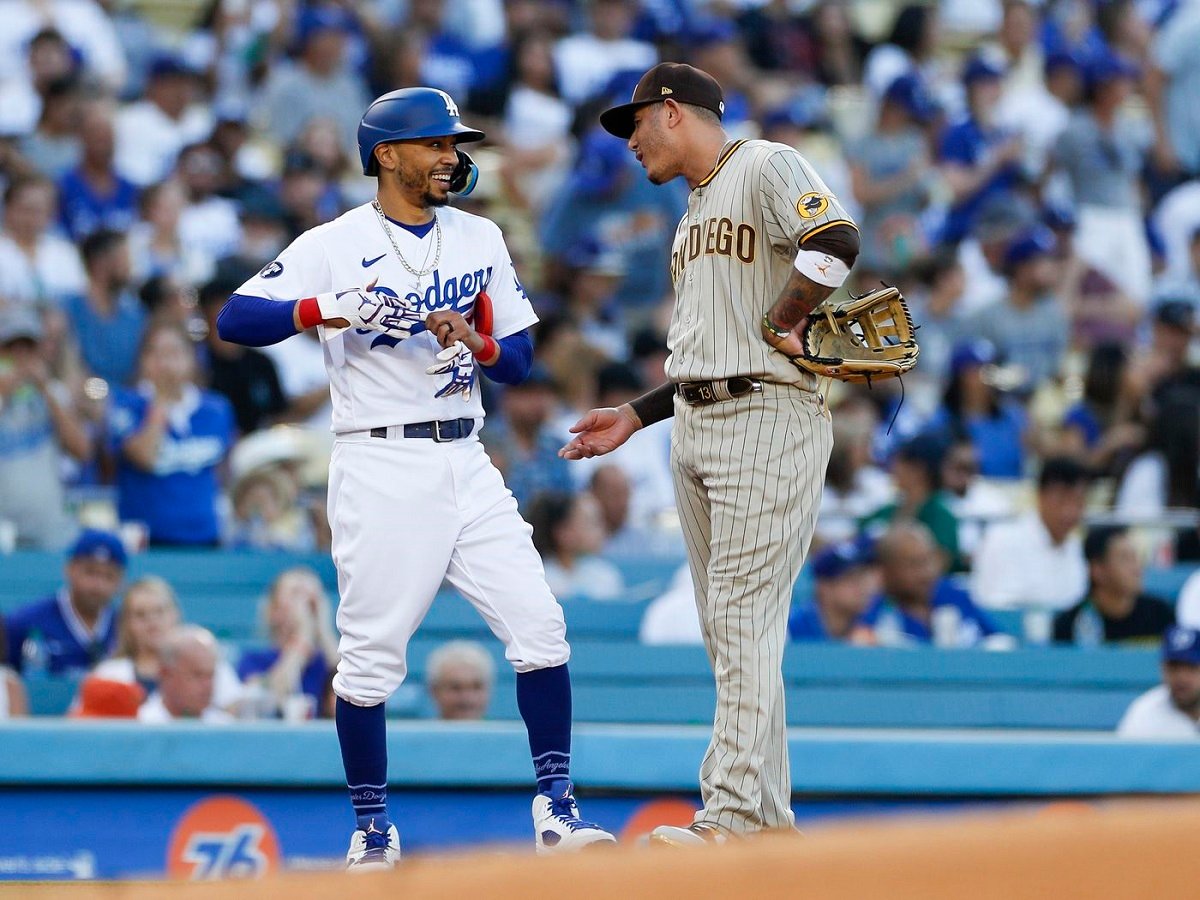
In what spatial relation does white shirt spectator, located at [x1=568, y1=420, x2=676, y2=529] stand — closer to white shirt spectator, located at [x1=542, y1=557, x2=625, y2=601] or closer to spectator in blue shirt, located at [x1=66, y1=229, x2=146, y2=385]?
white shirt spectator, located at [x1=542, y1=557, x2=625, y2=601]

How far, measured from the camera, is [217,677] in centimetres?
648

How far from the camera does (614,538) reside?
26.8 ft

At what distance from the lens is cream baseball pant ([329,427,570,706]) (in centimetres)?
445

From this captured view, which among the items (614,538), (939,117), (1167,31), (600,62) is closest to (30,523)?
(614,538)

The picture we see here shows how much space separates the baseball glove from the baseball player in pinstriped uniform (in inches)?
2.5

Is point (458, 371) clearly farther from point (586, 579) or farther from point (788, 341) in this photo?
point (586, 579)

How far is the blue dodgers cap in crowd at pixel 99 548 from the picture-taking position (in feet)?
22.3

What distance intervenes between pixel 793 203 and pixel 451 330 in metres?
0.84

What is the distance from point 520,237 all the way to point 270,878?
8140mm

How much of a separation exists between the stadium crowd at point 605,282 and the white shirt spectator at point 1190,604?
2cm

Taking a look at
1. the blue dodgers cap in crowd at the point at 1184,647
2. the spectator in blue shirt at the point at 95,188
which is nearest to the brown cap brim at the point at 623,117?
the blue dodgers cap in crowd at the point at 1184,647

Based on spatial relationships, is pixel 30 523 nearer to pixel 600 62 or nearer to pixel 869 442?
pixel 869 442

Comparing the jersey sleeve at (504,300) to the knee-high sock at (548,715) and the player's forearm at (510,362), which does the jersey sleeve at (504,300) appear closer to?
the player's forearm at (510,362)

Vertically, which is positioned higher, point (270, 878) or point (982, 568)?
point (982, 568)
